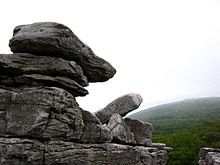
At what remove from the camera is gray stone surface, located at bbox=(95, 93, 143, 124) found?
26875 mm

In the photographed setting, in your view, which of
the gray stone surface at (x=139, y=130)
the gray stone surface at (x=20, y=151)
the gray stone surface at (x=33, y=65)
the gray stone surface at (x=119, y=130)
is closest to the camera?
the gray stone surface at (x=20, y=151)

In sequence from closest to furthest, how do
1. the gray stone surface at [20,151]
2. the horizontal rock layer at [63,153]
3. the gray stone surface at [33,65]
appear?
the gray stone surface at [20,151] → the horizontal rock layer at [63,153] → the gray stone surface at [33,65]

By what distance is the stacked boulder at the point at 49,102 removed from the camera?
58.6 ft

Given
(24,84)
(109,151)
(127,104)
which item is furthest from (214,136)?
(24,84)

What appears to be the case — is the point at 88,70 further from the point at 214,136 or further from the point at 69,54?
the point at 214,136

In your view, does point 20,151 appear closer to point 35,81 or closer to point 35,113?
point 35,113

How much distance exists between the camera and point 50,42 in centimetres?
1909

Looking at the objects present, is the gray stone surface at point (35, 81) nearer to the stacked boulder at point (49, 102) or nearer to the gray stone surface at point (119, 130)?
the stacked boulder at point (49, 102)

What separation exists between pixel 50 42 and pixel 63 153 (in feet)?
18.1

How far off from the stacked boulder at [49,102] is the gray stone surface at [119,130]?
49.7 inches

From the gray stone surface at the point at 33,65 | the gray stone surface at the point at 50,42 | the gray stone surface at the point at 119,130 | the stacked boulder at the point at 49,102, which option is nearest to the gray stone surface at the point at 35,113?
the stacked boulder at the point at 49,102

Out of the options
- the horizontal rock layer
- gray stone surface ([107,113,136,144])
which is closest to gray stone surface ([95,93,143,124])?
gray stone surface ([107,113,136,144])

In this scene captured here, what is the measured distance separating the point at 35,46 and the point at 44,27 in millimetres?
1063

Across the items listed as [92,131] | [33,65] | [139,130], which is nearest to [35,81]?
[33,65]
